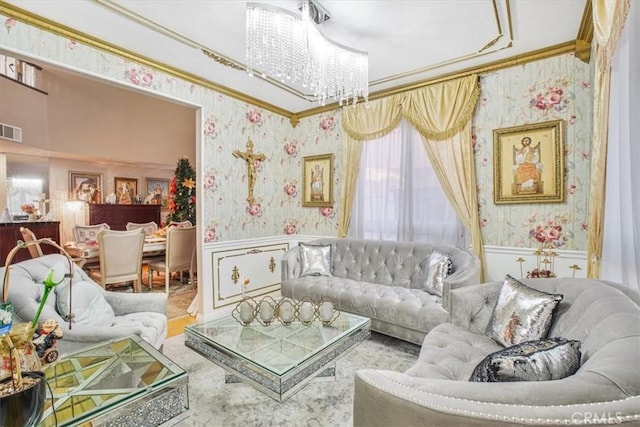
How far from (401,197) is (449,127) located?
2.98 feet

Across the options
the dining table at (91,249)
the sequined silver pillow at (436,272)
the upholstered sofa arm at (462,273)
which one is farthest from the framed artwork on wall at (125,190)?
the upholstered sofa arm at (462,273)

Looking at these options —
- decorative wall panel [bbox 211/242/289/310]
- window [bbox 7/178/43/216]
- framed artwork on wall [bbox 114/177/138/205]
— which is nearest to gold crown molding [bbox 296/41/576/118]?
decorative wall panel [bbox 211/242/289/310]

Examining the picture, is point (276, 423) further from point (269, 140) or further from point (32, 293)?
point (269, 140)

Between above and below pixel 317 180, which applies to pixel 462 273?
below

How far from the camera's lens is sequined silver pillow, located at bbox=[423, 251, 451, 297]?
2.78 metres

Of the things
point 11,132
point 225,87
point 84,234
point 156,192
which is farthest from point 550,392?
point 156,192

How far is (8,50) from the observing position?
213 cm

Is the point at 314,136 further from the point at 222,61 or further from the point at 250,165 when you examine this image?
the point at 222,61

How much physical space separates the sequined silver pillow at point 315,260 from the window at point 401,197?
21.1 inches

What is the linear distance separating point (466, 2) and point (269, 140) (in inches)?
110

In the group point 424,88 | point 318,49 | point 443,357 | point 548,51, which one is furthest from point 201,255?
point 548,51

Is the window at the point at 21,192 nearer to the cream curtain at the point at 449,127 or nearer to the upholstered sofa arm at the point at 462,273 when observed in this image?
the cream curtain at the point at 449,127

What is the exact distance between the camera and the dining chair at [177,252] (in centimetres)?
409

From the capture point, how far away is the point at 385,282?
10.6 ft
